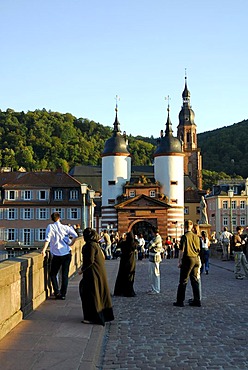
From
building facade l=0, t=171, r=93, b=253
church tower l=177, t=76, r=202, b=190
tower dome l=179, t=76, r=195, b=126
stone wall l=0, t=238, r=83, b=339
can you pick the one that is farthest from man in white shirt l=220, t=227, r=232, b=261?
tower dome l=179, t=76, r=195, b=126

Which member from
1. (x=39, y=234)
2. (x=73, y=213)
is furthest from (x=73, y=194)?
(x=39, y=234)

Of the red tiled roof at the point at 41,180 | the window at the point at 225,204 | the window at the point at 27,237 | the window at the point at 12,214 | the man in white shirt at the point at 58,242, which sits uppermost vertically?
→ the red tiled roof at the point at 41,180

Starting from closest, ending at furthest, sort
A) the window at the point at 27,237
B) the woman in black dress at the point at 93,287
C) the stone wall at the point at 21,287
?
the stone wall at the point at 21,287 → the woman in black dress at the point at 93,287 → the window at the point at 27,237

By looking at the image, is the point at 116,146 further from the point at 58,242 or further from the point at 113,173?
the point at 58,242

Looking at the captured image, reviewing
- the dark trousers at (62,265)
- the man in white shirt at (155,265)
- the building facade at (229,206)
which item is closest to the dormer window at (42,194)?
the building facade at (229,206)

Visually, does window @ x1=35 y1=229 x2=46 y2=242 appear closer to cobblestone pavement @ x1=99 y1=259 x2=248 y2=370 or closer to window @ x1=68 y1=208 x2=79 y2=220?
window @ x1=68 y1=208 x2=79 y2=220

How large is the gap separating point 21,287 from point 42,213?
6022 cm

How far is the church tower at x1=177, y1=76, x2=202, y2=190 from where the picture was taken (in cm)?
11900

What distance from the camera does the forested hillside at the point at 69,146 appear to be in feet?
427

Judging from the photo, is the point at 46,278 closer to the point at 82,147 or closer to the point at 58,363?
the point at 58,363

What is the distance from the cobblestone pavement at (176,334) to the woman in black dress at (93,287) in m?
0.37

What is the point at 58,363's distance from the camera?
702 centimetres

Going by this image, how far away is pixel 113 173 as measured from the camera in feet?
232

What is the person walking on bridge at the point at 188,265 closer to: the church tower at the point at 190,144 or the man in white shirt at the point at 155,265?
the man in white shirt at the point at 155,265
